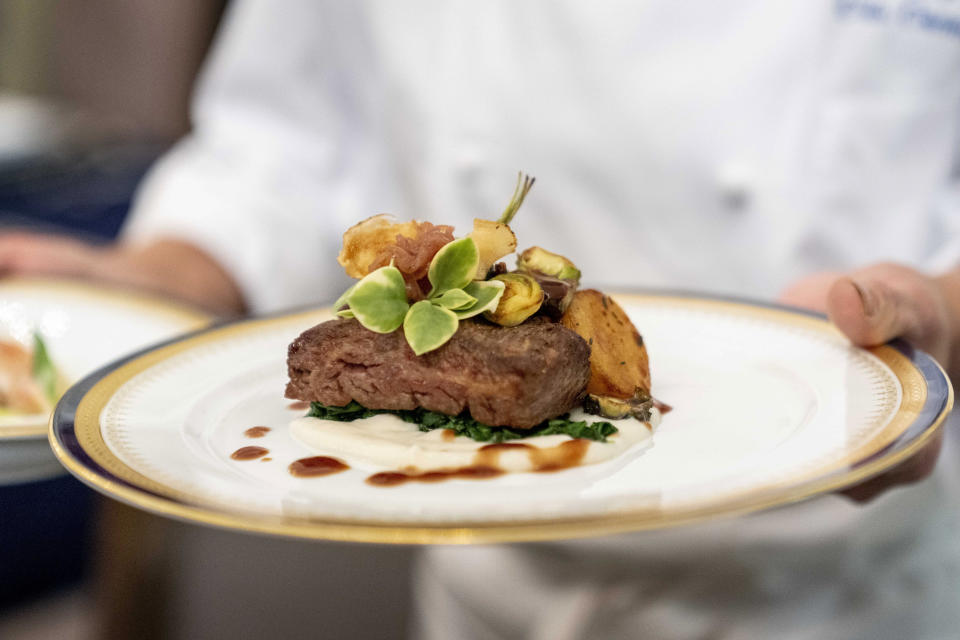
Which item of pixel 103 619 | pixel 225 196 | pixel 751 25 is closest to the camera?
pixel 751 25

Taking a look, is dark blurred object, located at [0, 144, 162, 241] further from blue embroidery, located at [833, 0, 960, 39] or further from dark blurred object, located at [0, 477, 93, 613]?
blue embroidery, located at [833, 0, 960, 39]

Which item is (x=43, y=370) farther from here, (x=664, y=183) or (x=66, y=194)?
(x=66, y=194)

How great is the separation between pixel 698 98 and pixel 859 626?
1.08 m

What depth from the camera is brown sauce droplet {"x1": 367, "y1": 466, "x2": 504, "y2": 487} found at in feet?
3.17

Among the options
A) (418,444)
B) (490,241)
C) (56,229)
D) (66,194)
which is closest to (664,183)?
(490,241)

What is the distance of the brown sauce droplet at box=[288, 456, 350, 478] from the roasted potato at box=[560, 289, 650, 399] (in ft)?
1.12

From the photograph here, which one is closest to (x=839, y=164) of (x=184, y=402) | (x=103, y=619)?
(x=184, y=402)

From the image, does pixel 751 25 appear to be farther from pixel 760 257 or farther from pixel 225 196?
pixel 225 196

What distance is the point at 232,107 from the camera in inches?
107

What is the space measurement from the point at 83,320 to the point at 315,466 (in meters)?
0.96

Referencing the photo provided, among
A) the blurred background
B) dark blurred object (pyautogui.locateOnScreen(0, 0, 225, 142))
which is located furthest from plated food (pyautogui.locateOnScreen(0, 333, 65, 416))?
dark blurred object (pyautogui.locateOnScreen(0, 0, 225, 142))

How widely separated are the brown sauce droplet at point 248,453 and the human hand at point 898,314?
Result: 67cm

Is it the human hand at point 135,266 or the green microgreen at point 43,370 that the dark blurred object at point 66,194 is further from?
the green microgreen at point 43,370

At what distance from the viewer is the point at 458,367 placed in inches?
43.1
